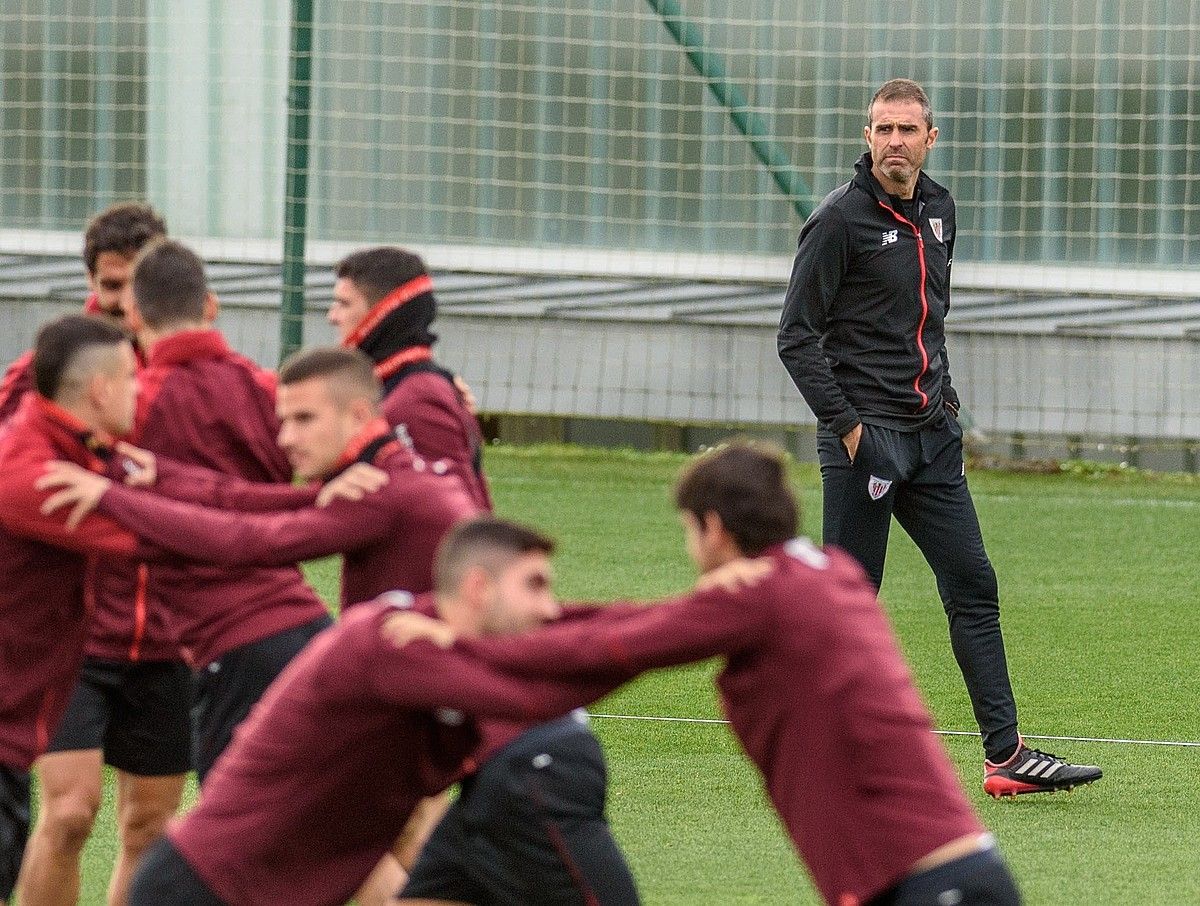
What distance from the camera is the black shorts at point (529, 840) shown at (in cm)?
394

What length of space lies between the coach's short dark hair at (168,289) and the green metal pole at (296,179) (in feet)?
22.1

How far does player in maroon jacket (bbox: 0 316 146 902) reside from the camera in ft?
13.9

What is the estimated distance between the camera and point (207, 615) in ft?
14.9

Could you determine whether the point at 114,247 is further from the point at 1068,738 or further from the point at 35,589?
the point at 1068,738

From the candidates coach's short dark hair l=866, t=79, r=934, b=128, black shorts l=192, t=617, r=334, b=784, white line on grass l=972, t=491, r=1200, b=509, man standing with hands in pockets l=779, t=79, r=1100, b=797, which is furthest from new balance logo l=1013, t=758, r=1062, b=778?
white line on grass l=972, t=491, r=1200, b=509

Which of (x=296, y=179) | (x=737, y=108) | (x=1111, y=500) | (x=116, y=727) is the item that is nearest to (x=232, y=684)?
(x=116, y=727)

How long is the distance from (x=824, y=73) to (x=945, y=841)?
10130mm

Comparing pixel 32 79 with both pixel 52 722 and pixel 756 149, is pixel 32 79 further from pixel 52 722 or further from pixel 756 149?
pixel 52 722

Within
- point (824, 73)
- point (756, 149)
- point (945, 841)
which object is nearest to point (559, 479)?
point (756, 149)

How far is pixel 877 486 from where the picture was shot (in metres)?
6.45

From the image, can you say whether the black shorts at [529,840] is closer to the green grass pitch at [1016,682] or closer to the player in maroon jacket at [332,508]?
the player in maroon jacket at [332,508]

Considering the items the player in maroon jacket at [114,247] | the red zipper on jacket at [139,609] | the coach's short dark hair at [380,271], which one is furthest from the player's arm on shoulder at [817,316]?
the red zipper on jacket at [139,609]

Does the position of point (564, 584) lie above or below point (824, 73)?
below

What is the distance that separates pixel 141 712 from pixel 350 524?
112 centimetres
